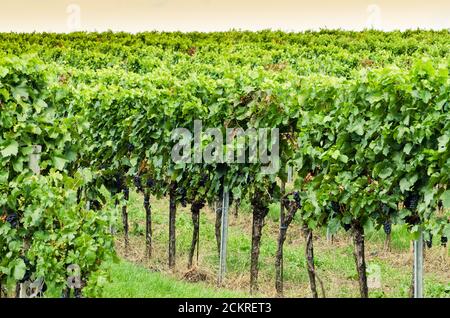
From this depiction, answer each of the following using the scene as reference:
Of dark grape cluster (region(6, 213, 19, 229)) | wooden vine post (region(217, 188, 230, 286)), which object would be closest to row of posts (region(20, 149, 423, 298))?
wooden vine post (region(217, 188, 230, 286))

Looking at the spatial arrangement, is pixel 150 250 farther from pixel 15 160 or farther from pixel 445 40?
pixel 445 40

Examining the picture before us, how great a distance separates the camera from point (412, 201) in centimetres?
817

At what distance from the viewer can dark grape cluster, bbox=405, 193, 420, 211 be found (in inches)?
321

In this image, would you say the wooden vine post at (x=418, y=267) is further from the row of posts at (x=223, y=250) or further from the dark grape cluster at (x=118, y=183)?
the dark grape cluster at (x=118, y=183)

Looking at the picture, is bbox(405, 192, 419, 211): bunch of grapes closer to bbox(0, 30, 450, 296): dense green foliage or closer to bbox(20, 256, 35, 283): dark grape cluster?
bbox(0, 30, 450, 296): dense green foliage

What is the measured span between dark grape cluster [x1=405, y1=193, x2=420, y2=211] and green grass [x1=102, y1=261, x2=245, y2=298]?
2.02 m

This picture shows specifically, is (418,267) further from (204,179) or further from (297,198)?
(204,179)

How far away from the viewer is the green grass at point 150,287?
27.3 ft

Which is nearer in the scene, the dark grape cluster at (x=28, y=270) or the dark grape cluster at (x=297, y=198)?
the dark grape cluster at (x=28, y=270)

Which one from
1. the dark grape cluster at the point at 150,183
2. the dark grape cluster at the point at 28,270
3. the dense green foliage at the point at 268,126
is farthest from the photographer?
the dark grape cluster at the point at 150,183

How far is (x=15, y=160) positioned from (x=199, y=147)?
227 centimetres

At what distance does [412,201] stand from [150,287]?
294 cm

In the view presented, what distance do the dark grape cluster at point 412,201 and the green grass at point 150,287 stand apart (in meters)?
2.02

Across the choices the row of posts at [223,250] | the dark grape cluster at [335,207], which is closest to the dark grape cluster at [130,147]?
the row of posts at [223,250]
